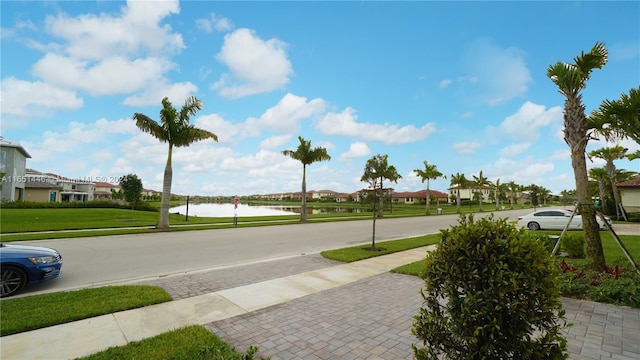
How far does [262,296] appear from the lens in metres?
6.34

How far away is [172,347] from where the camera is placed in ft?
13.0

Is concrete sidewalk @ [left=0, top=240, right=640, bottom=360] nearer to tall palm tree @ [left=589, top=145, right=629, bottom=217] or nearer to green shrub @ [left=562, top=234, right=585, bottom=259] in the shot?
green shrub @ [left=562, top=234, right=585, bottom=259]

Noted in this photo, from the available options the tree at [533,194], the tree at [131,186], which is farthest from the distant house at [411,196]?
the tree at [131,186]

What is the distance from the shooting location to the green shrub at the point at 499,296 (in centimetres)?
249

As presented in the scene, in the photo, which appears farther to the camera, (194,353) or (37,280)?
(37,280)

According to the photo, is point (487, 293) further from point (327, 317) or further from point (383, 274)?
point (383, 274)

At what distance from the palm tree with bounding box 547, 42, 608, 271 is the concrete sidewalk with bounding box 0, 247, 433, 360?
570cm

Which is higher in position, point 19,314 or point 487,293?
point 487,293

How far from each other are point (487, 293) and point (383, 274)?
6.08 metres

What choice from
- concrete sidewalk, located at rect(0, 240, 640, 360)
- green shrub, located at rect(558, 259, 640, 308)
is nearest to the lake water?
concrete sidewalk, located at rect(0, 240, 640, 360)

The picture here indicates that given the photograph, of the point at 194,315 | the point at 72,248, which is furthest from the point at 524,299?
the point at 72,248

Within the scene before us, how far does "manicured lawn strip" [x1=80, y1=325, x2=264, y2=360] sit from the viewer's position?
371 centimetres

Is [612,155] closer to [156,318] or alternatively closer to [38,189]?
[156,318]

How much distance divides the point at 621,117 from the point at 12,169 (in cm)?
5667
